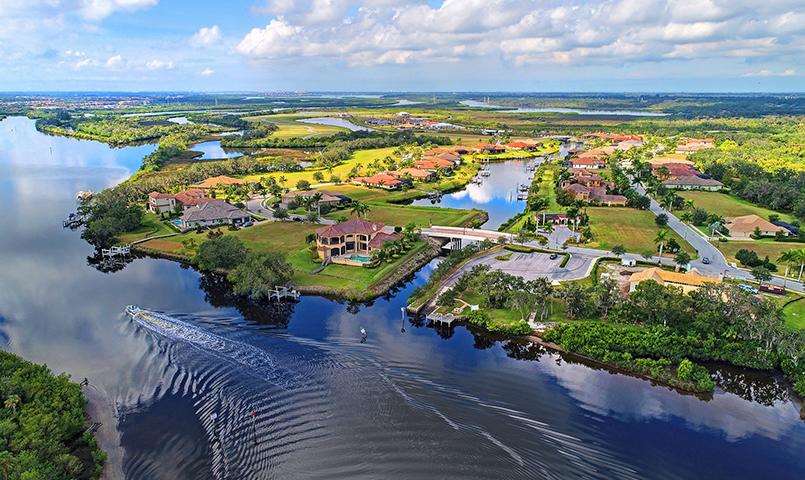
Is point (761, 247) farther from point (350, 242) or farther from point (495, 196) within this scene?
point (350, 242)

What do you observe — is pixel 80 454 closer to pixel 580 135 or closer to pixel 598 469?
pixel 598 469

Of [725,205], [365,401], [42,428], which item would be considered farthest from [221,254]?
[725,205]

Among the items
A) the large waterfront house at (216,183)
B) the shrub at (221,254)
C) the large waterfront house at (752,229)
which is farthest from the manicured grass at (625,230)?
the large waterfront house at (216,183)

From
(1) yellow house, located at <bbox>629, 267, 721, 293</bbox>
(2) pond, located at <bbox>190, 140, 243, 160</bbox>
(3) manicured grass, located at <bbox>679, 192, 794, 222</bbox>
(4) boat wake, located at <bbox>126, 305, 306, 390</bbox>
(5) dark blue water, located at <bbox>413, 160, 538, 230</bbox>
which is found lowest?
(4) boat wake, located at <bbox>126, 305, 306, 390</bbox>

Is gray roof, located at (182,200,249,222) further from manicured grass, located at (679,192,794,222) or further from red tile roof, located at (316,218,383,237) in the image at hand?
manicured grass, located at (679,192,794,222)

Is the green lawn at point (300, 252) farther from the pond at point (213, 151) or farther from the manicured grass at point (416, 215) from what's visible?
the pond at point (213, 151)

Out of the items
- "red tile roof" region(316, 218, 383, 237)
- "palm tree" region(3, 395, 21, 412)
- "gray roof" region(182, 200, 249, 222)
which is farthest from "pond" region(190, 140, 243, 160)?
"palm tree" region(3, 395, 21, 412)

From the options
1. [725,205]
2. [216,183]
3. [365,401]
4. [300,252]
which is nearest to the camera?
[365,401]
